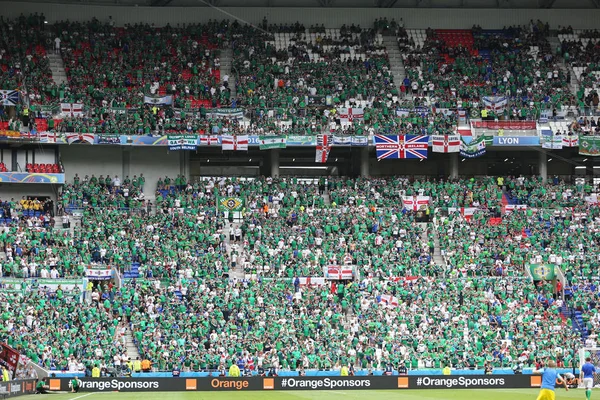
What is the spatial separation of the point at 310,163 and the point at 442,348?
24.6 meters

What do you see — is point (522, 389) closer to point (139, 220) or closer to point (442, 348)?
point (442, 348)

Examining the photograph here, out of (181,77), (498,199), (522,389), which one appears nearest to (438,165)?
(498,199)

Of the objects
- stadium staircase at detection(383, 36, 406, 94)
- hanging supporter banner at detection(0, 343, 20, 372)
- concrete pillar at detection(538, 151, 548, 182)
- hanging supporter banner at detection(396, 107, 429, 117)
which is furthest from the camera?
stadium staircase at detection(383, 36, 406, 94)

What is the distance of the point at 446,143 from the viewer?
Answer: 6525 centimetres

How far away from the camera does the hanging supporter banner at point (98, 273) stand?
5416 cm

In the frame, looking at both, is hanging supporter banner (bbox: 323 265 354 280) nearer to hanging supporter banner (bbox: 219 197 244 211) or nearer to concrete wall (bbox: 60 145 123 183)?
hanging supporter banner (bbox: 219 197 244 211)

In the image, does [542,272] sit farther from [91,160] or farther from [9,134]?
[9,134]

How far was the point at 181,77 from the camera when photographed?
69.1m

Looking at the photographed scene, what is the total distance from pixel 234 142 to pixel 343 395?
29038 mm

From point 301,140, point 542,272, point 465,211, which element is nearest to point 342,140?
point 301,140

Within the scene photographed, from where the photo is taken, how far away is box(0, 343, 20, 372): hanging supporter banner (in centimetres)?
3781

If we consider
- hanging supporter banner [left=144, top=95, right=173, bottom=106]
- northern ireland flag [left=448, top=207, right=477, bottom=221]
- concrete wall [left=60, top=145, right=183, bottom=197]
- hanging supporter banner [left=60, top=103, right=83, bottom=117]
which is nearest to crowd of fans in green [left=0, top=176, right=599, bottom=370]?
northern ireland flag [left=448, top=207, right=477, bottom=221]

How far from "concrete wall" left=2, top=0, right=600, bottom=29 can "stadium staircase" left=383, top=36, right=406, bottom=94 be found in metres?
2.65

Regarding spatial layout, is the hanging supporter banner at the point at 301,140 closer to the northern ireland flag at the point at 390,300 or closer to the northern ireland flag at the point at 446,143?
the northern ireland flag at the point at 446,143
